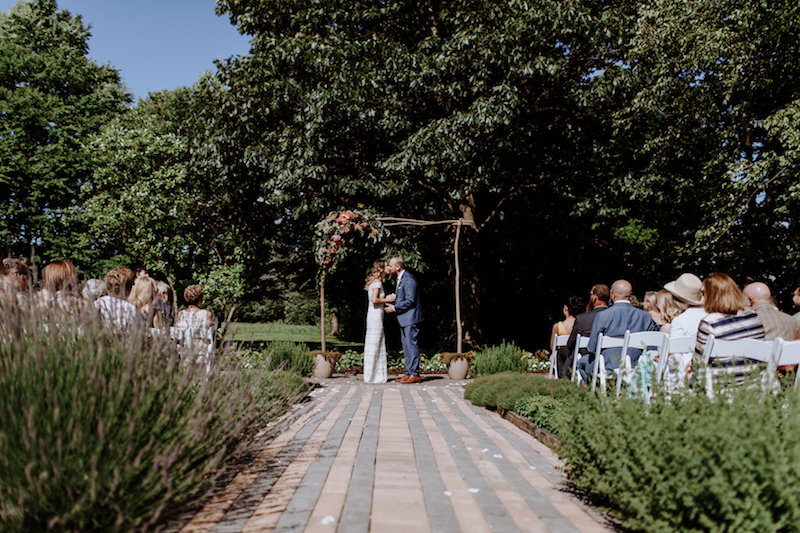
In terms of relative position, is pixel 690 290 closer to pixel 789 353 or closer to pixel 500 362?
pixel 789 353

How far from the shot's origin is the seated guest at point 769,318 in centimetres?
548

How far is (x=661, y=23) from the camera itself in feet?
46.5

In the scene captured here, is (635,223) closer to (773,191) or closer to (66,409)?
(773,191)

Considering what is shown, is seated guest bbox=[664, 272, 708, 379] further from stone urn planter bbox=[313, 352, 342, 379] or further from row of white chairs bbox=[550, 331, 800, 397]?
stone urn planter bbox=[313, 352, 342, 379]

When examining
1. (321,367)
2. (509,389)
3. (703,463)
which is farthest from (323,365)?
(703,463)

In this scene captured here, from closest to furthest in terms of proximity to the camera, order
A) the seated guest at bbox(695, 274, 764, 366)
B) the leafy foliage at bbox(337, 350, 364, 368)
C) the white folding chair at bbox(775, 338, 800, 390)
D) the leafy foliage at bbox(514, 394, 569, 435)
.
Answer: the white folding chair at bbox(775, 338, 800, 390)
the seated guest at bbox(695, 274, 764, 366)
the leafy foliage at bbox(514, 394, 569, 435)
the leafy foliage at bbox(337, 350, 364, 368)

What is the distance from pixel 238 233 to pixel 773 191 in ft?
44.0

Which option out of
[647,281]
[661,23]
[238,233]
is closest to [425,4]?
[661,23]

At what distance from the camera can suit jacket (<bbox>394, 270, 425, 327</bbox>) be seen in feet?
33.4

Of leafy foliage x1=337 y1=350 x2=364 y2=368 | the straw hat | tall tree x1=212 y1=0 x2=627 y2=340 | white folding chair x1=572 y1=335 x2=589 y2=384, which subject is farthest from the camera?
leafy foliage x1=337 y1=350 x2=364 y2=368

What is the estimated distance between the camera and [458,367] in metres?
11.3

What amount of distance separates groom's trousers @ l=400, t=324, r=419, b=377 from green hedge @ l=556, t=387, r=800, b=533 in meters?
6.91

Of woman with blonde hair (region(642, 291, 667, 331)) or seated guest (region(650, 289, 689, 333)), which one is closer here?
seated guest (region(650, 289, 689, 333))

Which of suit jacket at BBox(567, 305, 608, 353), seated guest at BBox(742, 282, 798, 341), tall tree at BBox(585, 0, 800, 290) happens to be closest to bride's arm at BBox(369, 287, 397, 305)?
suit jacket at BBox(567, 305, 608, 353)
